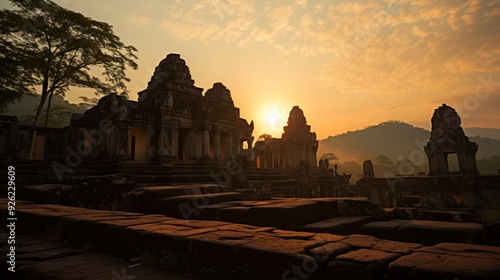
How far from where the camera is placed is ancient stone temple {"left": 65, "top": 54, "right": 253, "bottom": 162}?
15.6 m

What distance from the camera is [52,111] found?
34.2 m

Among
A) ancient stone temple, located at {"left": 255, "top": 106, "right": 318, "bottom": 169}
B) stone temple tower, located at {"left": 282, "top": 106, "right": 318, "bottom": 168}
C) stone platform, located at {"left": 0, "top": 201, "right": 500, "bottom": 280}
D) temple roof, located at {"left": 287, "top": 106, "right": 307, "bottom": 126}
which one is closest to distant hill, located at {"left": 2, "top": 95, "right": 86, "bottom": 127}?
ancient stone temple, located at {"left": 255, "top": 106, "right": 318, "bottom": 169}

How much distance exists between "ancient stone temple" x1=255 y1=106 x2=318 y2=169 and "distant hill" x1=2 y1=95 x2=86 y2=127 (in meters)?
23.9

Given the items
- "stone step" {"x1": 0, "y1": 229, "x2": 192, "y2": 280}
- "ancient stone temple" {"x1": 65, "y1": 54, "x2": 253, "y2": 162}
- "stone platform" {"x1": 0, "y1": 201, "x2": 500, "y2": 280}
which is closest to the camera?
"stone platform" {"x1": 0, "y1": 201, "x2": 500, "y2": 280}

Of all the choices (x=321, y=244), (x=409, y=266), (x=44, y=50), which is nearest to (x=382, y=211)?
(x=321, y=244)

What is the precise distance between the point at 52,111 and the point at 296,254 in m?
42.1

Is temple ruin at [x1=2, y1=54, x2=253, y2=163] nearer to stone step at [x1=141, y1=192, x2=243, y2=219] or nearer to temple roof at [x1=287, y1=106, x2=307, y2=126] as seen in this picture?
temple roof at [x1=287, y1=106, x2=307, y2=126]

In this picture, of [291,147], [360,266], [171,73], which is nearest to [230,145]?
[171,73]

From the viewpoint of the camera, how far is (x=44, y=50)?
18.0m

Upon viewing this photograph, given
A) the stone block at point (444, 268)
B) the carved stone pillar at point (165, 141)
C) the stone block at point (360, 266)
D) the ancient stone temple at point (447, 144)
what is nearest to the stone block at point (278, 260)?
the stone block at point (360, 266)

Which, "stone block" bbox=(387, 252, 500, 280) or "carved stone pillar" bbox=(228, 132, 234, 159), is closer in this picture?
"stone block" bbox=(387, 252, 500, 280)

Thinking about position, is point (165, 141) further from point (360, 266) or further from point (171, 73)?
point (360, 266)

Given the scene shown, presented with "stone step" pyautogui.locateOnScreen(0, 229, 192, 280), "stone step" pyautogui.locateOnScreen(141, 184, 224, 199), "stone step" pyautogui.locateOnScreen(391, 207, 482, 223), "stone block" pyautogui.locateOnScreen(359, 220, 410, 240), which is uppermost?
"stone step" pyautogui.locateOnScreen(141, 184, 224, 199)

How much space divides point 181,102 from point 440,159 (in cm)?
2080
